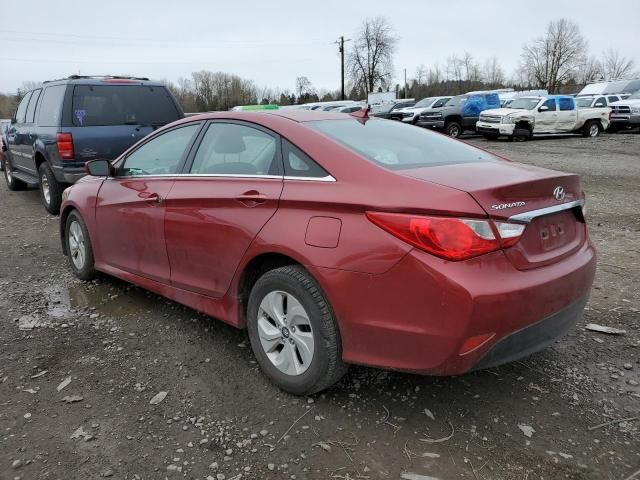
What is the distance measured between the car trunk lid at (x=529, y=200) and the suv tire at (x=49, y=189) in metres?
6.67

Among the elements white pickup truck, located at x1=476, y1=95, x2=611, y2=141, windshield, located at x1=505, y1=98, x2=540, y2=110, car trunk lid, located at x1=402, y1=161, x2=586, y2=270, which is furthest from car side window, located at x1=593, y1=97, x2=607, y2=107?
car trunk lid, located at x1=402, y1=161, x2=586, y2=270

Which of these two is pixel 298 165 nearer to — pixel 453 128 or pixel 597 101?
pixel 453 128

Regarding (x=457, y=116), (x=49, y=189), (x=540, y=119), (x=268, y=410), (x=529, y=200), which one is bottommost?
(x=268, y=410)

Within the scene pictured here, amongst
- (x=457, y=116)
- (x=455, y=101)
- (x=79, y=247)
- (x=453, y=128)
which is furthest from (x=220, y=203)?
(x=455, y=101)

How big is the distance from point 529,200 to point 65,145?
6.58 meters

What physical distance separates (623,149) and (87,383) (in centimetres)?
1897

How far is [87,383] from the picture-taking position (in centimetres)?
323

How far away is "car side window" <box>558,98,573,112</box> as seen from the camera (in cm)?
2247

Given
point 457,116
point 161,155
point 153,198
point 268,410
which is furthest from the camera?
point 457,116

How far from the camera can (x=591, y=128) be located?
928 inches

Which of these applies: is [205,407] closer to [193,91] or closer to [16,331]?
[16,331]

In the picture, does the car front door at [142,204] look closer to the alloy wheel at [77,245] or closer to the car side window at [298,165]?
the alloy wheel at [77,245]

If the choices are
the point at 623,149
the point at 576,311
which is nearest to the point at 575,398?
the point at 576,311

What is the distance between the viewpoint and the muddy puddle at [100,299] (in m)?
4.38
